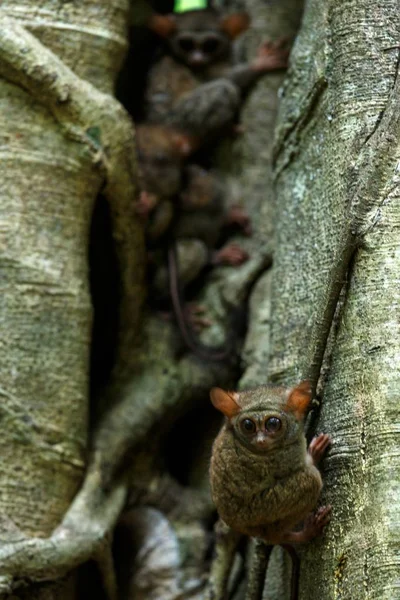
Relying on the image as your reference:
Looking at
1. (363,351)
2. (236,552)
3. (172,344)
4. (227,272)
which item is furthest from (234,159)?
(363,351)

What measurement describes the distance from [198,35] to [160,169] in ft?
4.17

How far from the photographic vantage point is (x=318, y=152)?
186 inches

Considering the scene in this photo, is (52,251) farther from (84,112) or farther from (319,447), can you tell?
(319,447)

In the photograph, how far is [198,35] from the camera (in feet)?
23.8

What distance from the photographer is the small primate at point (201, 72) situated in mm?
6797

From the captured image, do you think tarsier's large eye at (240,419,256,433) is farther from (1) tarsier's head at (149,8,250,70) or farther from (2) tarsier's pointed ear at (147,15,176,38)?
(2) tarsier's pointed ear at (147,15,176,38)

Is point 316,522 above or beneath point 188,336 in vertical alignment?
beneath

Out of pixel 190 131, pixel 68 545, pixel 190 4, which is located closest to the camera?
pixel 68 545

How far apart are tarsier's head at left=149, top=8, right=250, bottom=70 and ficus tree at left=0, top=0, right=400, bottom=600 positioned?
460mm

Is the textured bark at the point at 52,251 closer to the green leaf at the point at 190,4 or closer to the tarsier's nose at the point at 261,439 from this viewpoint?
the tarsier's nose at the point at 261,439

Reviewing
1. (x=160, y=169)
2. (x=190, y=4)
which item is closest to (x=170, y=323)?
(x=160, y=169)

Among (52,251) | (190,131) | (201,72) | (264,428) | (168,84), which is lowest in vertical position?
(264,428)

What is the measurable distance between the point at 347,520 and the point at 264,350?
204cm

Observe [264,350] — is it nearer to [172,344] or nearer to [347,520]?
[172,344]
